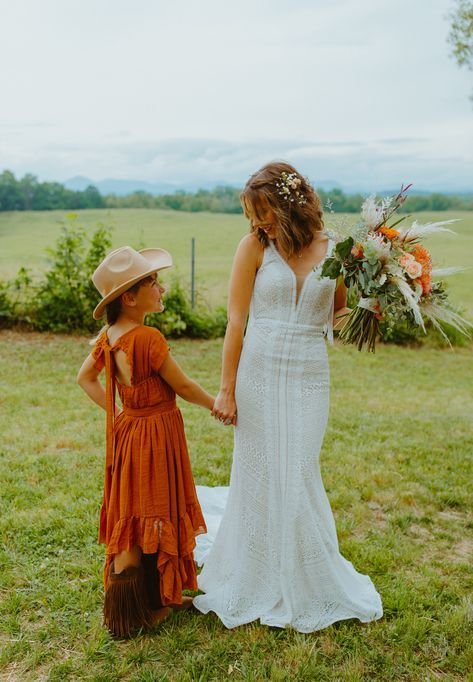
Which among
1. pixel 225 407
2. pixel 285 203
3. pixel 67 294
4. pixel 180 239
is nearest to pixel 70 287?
pixel 67 294

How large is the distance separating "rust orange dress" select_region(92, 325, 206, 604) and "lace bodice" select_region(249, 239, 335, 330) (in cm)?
56

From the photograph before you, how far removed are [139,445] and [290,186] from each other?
1.47m

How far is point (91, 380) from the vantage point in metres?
3.39

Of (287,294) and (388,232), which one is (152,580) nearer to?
(287,294)

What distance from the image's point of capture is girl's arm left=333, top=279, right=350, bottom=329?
3.53 m

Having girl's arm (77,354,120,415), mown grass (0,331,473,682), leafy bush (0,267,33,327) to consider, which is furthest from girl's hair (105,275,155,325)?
leafy bush (0,267,33,327)

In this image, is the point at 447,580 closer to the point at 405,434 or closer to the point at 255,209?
the point at 255,209

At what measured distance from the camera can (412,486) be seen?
213 inches

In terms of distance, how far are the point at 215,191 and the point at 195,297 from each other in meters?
13.9

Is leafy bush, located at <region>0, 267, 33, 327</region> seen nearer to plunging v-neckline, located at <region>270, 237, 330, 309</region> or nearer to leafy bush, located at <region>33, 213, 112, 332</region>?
leafy bush, located at <region>33, 213, 112, 332</region>

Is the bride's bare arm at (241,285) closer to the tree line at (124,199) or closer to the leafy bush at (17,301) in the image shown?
the leafy bush at (17,301)

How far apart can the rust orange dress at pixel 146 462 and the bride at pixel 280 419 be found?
332mm

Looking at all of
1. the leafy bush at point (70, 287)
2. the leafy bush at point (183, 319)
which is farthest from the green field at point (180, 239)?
the leafy bush at point (183, 319)

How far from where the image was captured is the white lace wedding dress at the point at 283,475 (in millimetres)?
3316
